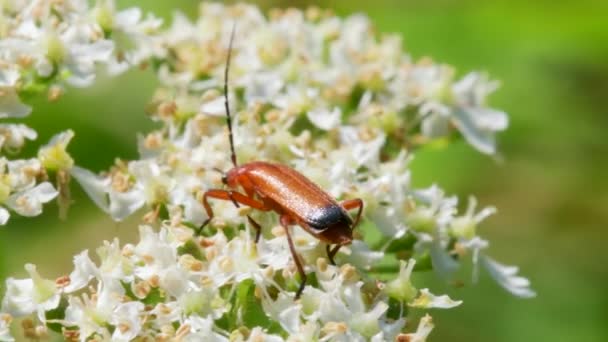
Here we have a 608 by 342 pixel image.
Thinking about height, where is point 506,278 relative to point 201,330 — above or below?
above

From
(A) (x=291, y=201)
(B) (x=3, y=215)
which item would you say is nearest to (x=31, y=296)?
(B) (x=3, y=215)

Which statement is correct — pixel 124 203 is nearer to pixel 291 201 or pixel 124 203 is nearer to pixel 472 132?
pixel 291 201

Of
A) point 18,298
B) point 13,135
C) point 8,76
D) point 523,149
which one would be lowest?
point 18,298

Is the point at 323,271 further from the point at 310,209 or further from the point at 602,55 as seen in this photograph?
the point at 602,55

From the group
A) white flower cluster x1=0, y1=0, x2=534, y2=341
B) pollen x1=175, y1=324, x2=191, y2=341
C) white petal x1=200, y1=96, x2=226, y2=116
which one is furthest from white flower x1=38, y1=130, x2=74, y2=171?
pollen x1=175, y1=324, x2=191, y2=341

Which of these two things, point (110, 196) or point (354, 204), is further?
point (110, 196)

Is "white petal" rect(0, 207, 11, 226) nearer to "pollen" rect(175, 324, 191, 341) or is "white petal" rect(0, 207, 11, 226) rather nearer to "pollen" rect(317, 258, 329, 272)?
Answer: "pollen" rect(175, 324, 191, 341)
